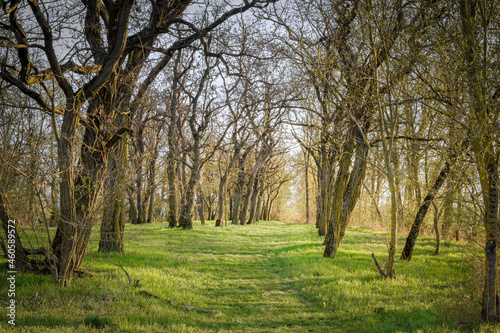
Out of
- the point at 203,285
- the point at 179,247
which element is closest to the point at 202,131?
the point at 179,247

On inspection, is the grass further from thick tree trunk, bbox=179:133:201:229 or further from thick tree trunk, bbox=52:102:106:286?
thick tree trunk, bbox=179:133:201:229

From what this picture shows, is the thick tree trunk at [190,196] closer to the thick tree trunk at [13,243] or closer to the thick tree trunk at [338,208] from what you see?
the thick tree trunk at [338,208]

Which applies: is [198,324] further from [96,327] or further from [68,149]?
[68,149]

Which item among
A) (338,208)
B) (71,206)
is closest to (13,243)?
(71,206)

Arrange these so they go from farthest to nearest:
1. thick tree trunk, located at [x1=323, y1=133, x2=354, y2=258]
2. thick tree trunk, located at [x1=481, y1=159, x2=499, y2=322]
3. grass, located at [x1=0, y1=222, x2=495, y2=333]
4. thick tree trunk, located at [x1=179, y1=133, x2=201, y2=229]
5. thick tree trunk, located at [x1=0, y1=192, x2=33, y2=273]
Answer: thick tree trunk, located at [x1=179, y1=133, x2=201, y2=229]
thick tree trunk, located at [x1=323, y1=133, x2=354, y2=258]
thick tree trunk, located at [x1=0, y1=192, x2=33, y2=273]
thick tree trunk, located at [x1=481, y1=159, x2=499, y2=322]
grass, located at [x1=0, y1=222, x2=495, y2=333]

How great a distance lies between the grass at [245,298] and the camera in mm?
5277

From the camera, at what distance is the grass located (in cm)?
528

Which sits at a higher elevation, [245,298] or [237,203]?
[237,203]

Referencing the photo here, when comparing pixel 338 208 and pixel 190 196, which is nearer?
pixel 338 208

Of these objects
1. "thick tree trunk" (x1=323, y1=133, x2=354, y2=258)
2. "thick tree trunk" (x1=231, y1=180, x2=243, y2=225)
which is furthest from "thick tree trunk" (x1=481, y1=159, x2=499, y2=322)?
"thick tree trunk" (x1=231, y1=180, x2=243, y2=225)

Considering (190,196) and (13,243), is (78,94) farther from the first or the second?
(190,196)

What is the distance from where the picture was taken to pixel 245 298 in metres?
7.36

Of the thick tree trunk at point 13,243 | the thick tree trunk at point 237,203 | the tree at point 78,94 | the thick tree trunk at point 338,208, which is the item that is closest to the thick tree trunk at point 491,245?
the thick tree trunk at point 338,208

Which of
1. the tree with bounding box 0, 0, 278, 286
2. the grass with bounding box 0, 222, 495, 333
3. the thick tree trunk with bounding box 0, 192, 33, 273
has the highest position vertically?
the tree with bounding box 0, 0, 278, 286
